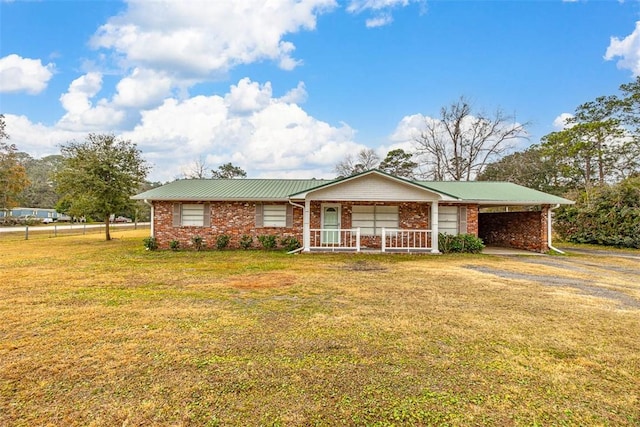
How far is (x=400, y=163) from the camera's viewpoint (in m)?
38.0

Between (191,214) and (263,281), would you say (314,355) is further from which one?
(191,214)

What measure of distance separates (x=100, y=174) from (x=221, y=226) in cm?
980

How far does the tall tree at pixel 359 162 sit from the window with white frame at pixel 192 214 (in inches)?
1034

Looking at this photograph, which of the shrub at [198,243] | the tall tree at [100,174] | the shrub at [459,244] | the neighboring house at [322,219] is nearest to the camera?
the shrub at [459,244]

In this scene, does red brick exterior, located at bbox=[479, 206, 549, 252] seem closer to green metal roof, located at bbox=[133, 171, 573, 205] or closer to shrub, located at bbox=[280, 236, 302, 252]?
green metal roof, located at bbox=[133, 171, 573, 205]

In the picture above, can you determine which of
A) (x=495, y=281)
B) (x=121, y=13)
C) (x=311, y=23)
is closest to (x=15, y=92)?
(x=121, y=13)

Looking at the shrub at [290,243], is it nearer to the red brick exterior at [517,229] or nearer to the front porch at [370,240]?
the front porch at [370,240]

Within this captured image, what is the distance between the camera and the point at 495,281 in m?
8.03

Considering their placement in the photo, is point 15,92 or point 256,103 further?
point 256,103

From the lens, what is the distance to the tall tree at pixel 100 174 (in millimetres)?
18422

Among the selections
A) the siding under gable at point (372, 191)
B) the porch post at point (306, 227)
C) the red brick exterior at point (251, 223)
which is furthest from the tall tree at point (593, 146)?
the porch post at point (306, 227)

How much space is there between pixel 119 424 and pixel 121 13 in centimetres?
1487

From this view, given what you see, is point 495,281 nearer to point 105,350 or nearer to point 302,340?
point 302,340

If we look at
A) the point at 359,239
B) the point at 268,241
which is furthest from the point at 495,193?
the point at 268,241
